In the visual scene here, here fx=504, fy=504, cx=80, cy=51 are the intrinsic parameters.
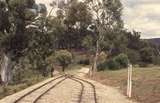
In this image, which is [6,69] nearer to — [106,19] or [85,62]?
[106,19]

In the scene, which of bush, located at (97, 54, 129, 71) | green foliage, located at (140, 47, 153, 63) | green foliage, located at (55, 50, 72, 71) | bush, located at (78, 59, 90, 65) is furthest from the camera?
bush, located at (78, 59, 90, 65)

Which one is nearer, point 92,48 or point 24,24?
point 24,24

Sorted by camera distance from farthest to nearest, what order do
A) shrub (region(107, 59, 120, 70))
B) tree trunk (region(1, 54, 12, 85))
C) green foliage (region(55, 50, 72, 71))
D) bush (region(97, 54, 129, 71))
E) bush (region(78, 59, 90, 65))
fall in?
bush (region(78, 59, 90, 65)) → green foliage (region(55, 50, 72, 71)) → bush (region(97, 54, 129, 71)) → shrub (region(107, 59, 120, 70)) → tree trunk (region(1, 54, 12, 85))

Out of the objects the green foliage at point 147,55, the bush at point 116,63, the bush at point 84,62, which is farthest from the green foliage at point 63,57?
the green foliage at point 147,55

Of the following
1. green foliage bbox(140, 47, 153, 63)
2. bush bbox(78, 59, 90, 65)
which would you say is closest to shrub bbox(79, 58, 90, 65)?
bush bbox(78, 59, 90, 65)

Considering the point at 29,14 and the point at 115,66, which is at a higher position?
the point at 29,14

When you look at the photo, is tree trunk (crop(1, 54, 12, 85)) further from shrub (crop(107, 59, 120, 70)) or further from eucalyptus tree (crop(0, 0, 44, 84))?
shrub (crop(107, 59, 120, 70))

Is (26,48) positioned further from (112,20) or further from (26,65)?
(112,20)

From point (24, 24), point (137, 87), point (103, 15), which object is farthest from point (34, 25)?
point (137, 87)

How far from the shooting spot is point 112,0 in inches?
3216

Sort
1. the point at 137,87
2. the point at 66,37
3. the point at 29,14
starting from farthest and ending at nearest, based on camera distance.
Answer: the point at 66,37, the point at 29,14, the point at 137,87

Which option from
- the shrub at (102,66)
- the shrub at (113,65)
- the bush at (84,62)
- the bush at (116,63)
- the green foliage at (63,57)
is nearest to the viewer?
the shrub at (113,65)

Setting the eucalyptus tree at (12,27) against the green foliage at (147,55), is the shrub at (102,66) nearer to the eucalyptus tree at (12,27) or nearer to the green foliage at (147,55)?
the eucalyptus tree at (12,27)

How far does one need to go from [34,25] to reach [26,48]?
335 centimetres
